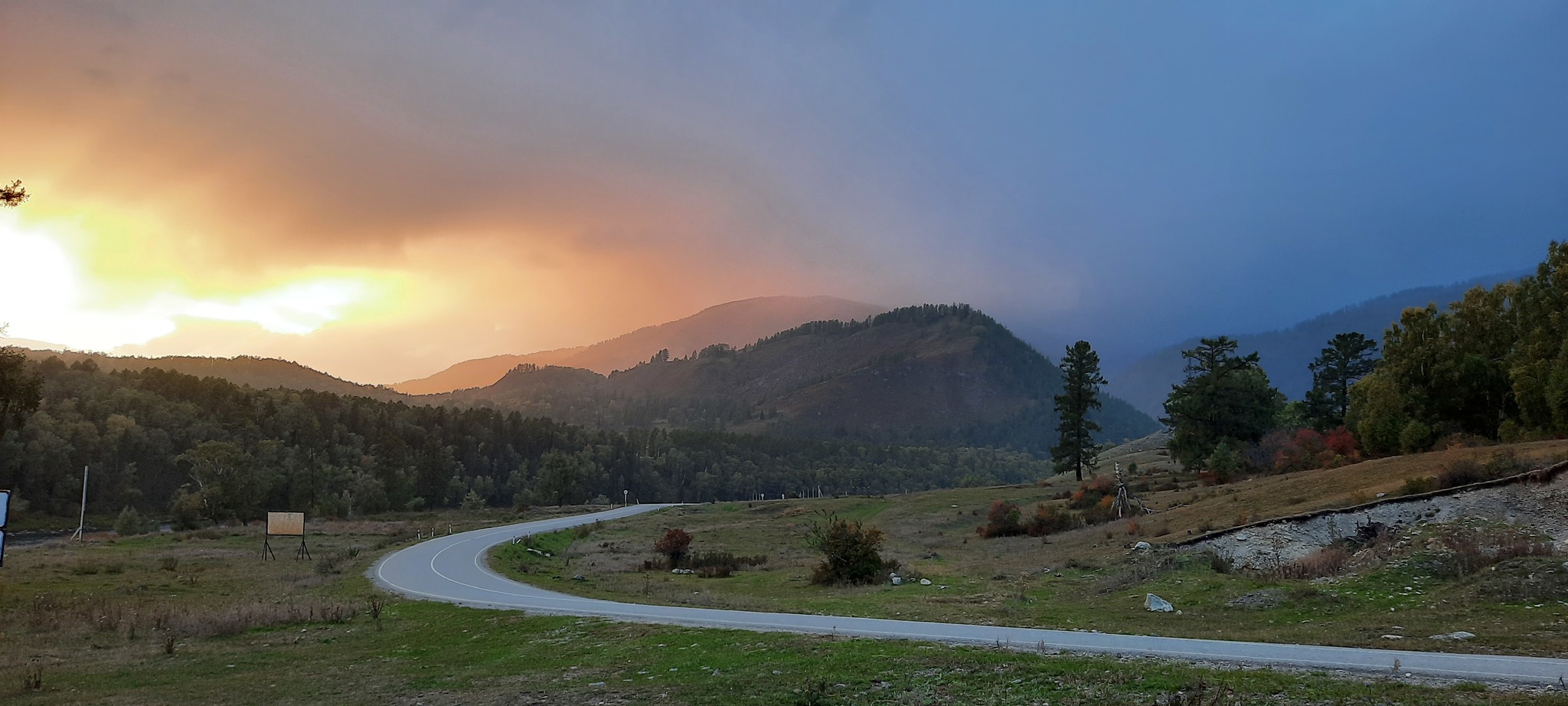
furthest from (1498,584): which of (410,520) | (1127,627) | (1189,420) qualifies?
(410,520)

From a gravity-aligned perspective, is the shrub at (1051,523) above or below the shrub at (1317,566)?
below

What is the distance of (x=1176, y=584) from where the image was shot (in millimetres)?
24531

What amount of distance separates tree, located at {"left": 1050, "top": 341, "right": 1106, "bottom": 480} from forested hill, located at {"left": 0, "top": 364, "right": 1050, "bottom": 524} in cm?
8658

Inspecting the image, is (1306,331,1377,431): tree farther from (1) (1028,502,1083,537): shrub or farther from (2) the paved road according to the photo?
(2) the paved road

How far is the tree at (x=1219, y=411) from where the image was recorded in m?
71.9

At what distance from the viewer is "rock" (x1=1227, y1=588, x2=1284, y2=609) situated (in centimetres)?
2025

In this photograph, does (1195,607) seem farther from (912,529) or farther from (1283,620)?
(912,529)

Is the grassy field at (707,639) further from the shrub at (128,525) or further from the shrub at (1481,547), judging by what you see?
the shrub at (128,525)

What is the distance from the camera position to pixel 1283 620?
18562 millimetres

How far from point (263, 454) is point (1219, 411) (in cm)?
12037

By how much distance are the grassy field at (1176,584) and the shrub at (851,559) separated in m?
1.01

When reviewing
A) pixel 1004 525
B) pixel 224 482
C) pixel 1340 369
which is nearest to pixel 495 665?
pixel 1004 525

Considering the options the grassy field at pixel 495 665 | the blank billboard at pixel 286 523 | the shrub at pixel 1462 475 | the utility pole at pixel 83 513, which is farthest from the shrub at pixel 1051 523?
the utility pole at pixel 83 513

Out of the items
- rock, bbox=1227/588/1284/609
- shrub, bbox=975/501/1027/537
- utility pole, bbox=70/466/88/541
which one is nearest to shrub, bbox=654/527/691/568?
shrub, bbox=975/501/1027/537
